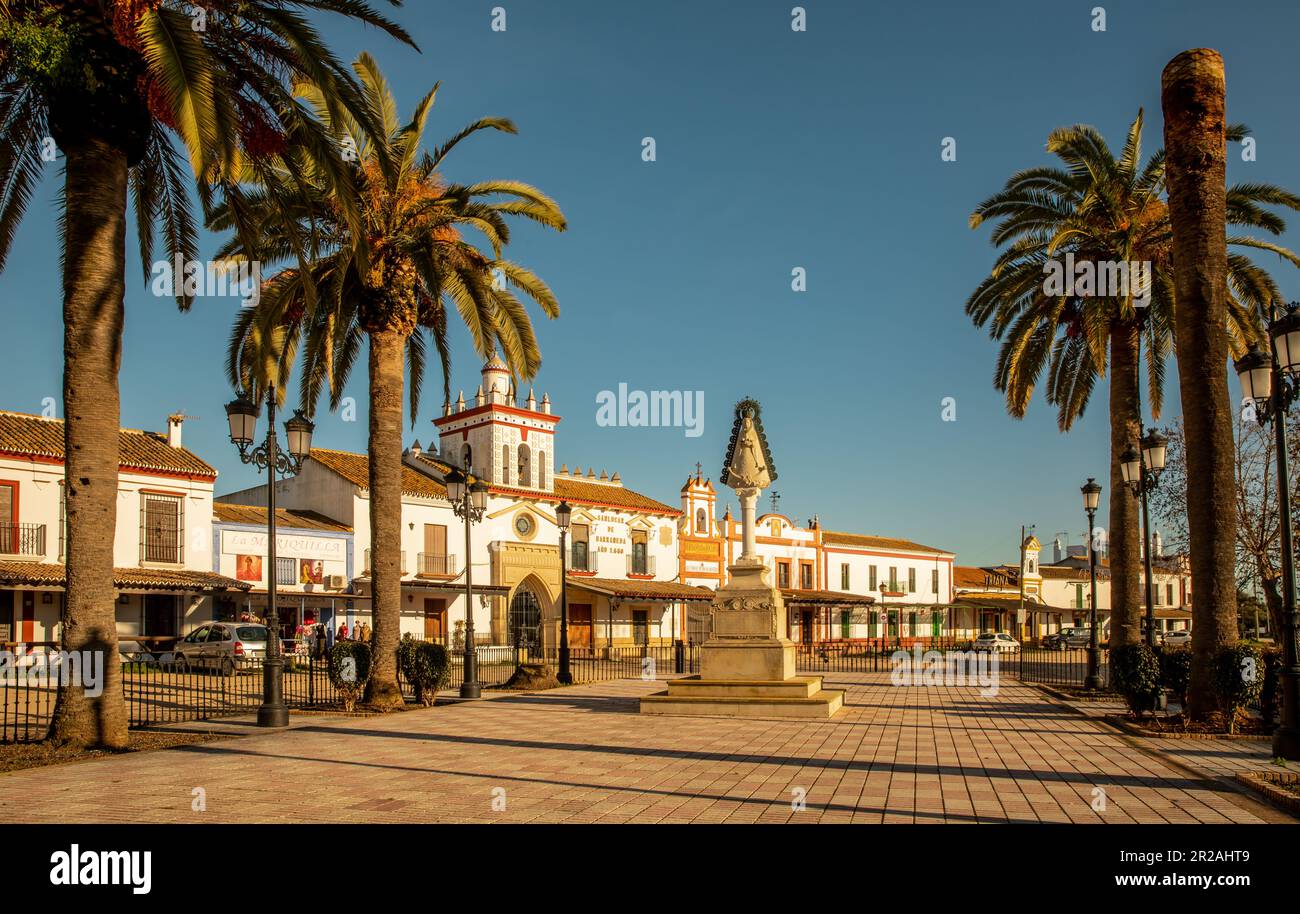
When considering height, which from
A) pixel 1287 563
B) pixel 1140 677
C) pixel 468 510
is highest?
pixel 468 510

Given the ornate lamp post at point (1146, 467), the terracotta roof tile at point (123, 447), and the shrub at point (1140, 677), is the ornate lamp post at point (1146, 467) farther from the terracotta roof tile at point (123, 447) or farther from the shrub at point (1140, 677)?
the terracotta roof tile at point (123, 447)

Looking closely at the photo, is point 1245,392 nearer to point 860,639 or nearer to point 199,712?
point 199,712

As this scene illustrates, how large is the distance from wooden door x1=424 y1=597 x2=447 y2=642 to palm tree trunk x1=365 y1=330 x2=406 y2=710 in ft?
66.7

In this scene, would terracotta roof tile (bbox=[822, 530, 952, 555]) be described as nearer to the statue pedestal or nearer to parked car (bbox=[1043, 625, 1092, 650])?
parked car (bbox=[1043, 625, 1092, 650])

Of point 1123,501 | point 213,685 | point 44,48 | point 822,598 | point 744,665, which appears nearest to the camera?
point 44,48

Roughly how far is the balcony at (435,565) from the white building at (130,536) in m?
7.35

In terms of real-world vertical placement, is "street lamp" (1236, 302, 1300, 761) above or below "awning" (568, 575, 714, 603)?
above

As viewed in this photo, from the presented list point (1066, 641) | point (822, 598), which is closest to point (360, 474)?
point (822, 598)

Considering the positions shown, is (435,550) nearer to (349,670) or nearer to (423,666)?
(423,666)

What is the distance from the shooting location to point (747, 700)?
52.6 ft

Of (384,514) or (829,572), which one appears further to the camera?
(829,572)

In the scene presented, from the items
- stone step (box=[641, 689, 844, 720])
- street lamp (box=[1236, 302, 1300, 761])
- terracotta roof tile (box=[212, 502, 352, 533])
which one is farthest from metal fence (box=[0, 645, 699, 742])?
street lamp (box=[1236, 302, 1300, 761])

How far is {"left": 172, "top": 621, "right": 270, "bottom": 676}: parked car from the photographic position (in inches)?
1005

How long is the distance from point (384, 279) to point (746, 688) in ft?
29.6
